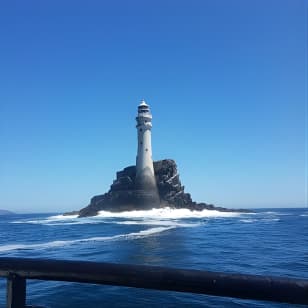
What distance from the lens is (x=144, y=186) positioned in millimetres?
76938

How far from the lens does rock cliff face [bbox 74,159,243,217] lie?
250 ft

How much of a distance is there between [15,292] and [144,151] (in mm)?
74653

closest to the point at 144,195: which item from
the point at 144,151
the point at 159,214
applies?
the point at 159,214

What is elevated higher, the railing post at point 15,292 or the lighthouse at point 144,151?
the lighthouse at point 144,151

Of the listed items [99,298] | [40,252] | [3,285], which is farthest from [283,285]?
[40,252]

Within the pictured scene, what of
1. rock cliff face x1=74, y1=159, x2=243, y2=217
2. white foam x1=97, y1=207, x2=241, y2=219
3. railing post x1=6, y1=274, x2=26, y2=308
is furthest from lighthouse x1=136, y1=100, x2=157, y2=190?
railing post x1=6, y1=274, x2=26, y2=308

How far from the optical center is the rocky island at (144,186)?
7650 cm

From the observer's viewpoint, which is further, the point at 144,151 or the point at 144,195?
the point at 144,151

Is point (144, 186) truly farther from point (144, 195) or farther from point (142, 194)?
point (144, 195)

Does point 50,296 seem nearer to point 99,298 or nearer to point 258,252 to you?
point 99,298

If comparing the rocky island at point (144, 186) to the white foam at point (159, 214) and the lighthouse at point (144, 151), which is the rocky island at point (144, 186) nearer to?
the lighthouse at point (144, 151)

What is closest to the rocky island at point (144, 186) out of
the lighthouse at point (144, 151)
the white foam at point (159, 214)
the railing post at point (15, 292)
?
the lighthouse at point (144, 151)

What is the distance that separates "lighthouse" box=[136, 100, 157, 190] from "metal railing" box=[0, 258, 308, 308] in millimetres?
74331

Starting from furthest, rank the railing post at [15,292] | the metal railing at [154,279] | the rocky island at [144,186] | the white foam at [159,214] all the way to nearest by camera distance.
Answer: the rocky island at [144,186]
the white foam at [159,214]
the railing post at [15,292]
the metal railing at [154,279]
